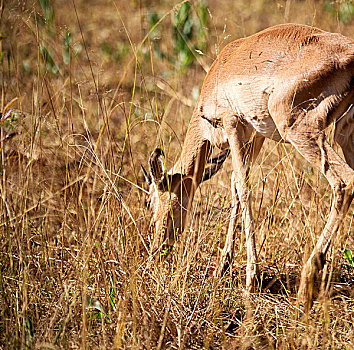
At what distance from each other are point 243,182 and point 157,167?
2.29 ft

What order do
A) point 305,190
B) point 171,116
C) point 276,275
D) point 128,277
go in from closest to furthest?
point 128,277
point 276,275
point 305,190
point 171,116

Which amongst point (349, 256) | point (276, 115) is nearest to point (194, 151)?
point (276, 115)

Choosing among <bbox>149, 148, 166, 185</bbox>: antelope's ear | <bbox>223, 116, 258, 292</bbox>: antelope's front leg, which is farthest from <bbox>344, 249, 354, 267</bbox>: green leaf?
<bbox>149, 148, 166, 185</bbox>: antelope's ear

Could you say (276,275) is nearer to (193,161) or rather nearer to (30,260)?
(193,161)

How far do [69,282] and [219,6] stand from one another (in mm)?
8757

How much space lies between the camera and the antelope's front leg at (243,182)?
3.12 metres

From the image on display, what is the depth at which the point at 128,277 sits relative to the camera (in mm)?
2771

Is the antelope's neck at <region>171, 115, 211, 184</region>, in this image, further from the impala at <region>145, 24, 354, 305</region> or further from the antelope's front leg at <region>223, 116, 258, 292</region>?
the antelope's front leg at <region>223, 116, 258, 292</region>

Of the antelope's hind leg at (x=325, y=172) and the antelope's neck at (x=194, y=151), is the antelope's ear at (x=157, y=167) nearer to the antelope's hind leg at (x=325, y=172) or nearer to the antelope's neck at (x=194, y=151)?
the antelope's neck at (x=194, y=151)

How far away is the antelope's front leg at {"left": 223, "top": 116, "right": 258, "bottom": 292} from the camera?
3.12 meters

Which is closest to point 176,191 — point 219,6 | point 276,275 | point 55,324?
point 276,275

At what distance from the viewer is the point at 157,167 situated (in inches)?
142

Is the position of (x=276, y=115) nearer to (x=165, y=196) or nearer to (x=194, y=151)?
(x=194, y=151)

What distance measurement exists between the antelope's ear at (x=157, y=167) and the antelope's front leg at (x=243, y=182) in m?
0.50
